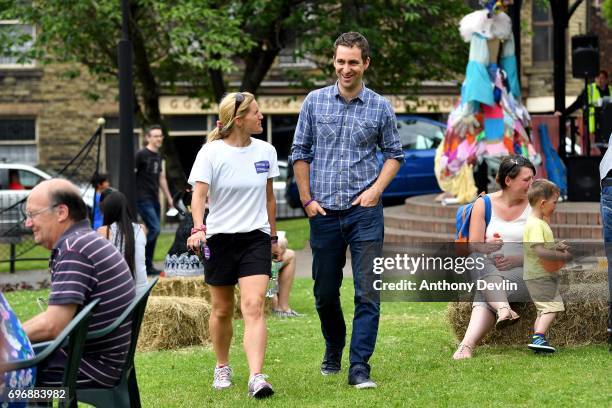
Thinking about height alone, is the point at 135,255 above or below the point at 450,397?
above

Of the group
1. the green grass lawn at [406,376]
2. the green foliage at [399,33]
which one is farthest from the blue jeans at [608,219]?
the green foliage at [399,33]

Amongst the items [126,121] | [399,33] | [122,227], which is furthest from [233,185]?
[399,33]

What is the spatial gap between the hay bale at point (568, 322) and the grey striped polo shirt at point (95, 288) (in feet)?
11.7

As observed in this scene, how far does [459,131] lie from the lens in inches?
668

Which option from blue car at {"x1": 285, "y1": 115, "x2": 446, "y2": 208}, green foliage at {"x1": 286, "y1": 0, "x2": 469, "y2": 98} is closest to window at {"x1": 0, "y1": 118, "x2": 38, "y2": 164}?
green foliage at {"x1": 286, "y1": 0, "x2": 469, "y2": 98}

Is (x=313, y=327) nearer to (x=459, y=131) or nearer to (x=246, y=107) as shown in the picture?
(x=246, y=107)

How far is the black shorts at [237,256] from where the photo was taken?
7.83 m

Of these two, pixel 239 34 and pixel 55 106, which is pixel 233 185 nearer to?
pixel 239 34

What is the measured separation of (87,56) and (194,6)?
4.20 meters

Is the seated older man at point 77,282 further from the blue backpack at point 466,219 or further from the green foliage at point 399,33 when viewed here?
the green foliage at point 399,33

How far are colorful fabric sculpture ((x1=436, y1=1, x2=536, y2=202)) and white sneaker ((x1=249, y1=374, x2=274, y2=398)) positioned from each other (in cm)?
931

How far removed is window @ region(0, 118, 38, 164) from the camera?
3488 cm

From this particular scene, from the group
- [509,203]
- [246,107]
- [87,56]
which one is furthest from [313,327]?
[87,56]

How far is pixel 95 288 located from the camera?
5.93 metres
